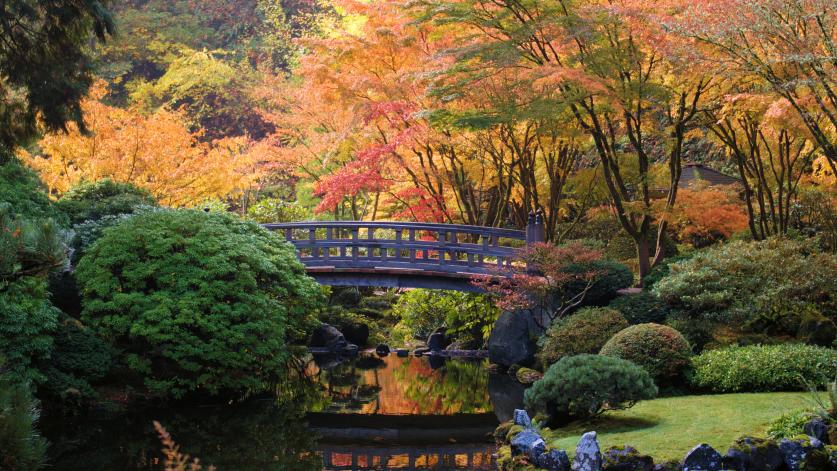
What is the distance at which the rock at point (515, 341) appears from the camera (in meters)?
20.0

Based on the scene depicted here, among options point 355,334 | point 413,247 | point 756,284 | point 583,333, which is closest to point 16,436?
point 583,333

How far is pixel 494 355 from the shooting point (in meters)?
20.3

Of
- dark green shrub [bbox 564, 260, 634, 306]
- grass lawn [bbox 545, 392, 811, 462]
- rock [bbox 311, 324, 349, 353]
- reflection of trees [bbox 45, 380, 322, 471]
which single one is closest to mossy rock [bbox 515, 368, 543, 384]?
dark green shrub [bbox 564, 260, 634, 306]

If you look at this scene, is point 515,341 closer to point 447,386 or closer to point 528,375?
point 528,375

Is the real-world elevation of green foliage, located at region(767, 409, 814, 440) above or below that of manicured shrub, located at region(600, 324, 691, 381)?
below

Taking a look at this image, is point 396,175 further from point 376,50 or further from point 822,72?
point 822,72

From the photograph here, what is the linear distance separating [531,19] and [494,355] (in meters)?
6.91

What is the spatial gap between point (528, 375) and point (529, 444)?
7022mm

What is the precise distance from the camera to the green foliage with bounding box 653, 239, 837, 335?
51.4 feet

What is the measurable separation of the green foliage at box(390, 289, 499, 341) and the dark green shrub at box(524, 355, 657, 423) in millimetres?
9844

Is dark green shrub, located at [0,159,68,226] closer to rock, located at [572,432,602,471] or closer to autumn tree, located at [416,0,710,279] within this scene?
autumn tree, located at [416,0,710,279]

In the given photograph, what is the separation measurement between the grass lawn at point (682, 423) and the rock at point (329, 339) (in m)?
11.3

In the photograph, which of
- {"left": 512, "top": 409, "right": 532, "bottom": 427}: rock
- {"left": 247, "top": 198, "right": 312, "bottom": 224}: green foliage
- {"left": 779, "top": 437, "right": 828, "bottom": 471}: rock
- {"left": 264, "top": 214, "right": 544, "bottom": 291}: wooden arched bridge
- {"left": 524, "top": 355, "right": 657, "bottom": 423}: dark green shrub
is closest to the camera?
{"left": 779, "top": 437, "right": 828, "bottom": 471}: rock

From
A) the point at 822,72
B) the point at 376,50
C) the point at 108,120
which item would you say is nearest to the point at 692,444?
the point at 822,72
